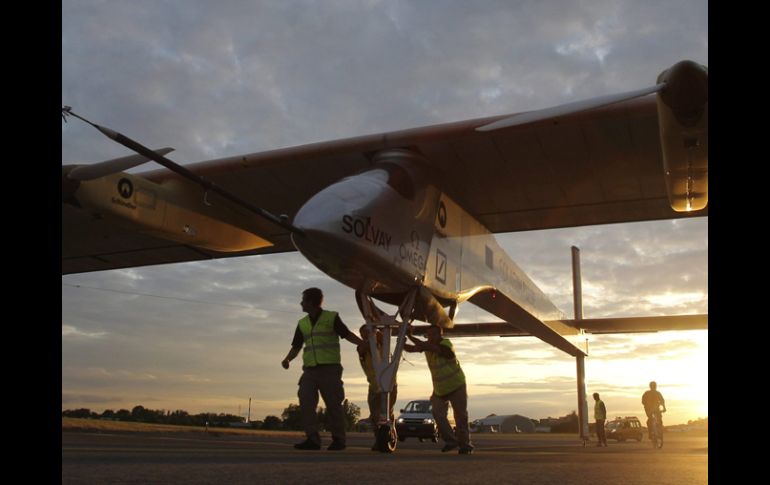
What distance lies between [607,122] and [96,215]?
23.2 feet

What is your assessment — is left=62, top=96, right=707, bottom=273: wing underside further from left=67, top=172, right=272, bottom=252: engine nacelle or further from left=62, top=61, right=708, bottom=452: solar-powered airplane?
left=67, top=172, right=272, bottom=252: engine nacelle

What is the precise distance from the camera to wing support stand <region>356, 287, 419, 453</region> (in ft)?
25.0

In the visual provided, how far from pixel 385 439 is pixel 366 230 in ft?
8.12

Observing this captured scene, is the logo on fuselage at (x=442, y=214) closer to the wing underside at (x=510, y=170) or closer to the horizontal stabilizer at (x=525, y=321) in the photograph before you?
the wing underside at (x=510, y=170)

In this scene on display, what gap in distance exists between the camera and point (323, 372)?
780 centimetres

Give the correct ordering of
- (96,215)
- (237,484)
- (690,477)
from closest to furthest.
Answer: (237,484) < (690,477) < (96,215)

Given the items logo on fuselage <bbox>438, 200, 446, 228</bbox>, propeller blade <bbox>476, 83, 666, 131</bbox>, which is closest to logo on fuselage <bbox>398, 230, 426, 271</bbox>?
logo on fuselage <bbox>438, 200, 446, 228</bbox>

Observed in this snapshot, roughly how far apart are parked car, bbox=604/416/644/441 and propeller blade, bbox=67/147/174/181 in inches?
1102

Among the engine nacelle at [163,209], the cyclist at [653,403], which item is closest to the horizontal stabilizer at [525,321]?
the cyclist at [653,403]

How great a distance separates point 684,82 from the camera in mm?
6324
